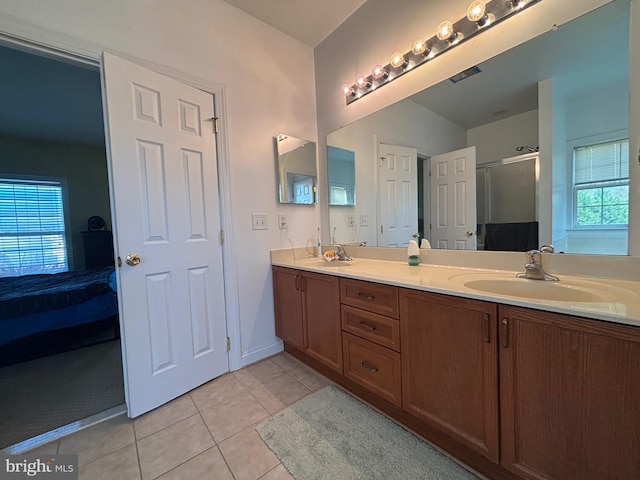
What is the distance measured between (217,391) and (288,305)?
2.37ft

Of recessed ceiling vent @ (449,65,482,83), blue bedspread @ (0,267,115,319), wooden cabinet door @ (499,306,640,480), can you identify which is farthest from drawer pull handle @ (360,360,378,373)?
blue bedspread @ (0,267,115,319)

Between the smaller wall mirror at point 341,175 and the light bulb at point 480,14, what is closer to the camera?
the light bulb at point 480,14

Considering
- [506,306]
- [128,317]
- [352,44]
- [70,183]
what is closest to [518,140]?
[506,306]

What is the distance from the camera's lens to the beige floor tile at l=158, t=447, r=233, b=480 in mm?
1113

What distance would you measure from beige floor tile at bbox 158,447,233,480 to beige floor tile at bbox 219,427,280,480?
0.03 m

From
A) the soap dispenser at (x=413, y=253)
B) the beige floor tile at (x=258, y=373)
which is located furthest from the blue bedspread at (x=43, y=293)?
the soap dispenser at (x=413, y=253)

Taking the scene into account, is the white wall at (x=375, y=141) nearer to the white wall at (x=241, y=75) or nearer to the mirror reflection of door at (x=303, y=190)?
the mirror reflection of door at (x=303, y=190)

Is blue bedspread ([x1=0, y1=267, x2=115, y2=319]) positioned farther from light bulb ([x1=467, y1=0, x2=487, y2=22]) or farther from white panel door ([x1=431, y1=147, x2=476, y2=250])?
light bulb ([x1=467, y1=0, x2=487, y2=22])

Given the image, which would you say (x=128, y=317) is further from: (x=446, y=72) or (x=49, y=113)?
(x=49, y=113)

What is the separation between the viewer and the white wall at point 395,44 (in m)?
1.22

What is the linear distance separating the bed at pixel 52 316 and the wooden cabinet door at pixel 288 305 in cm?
170

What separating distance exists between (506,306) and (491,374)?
263mm

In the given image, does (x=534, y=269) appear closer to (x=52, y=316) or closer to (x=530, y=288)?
(x=530, y=288)

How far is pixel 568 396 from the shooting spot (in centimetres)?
79
